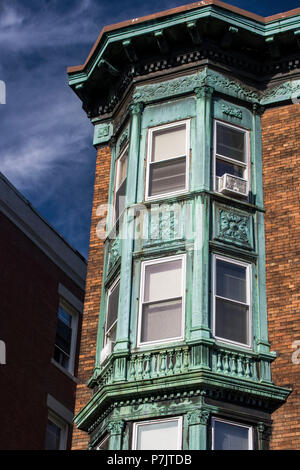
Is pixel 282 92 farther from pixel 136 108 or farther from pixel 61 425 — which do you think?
pixel 61 425

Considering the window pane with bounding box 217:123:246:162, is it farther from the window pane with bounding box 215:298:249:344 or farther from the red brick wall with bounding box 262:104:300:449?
the window pane with bounding box 215:298:249:344

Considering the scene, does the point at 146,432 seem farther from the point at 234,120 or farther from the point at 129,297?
the point at 234,120

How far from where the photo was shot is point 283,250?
64.6 feet

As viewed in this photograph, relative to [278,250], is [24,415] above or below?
below

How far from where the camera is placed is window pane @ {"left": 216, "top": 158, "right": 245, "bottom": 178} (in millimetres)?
20641

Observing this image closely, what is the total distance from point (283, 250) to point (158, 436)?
505 centimetres

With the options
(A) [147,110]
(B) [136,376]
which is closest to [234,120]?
(A) [147,110]

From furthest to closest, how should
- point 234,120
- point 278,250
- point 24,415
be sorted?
point 24,415
point 234,120
point 278,250

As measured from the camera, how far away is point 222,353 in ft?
58.5

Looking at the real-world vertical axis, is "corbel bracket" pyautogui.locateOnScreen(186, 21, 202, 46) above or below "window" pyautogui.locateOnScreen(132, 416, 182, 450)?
above

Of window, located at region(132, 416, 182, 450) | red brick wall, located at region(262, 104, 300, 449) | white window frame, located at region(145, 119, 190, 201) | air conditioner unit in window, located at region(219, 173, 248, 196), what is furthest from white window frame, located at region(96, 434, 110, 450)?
air conditioner unit in window, located at region(219, 173, 248, 196)

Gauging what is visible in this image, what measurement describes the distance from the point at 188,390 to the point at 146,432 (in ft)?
3.79

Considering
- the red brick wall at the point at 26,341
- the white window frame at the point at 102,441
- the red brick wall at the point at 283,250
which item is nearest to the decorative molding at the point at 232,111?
the red brick wall at the point at 283,250

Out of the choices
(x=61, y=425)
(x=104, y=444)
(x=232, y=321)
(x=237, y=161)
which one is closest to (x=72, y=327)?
(x=61, y=425)
